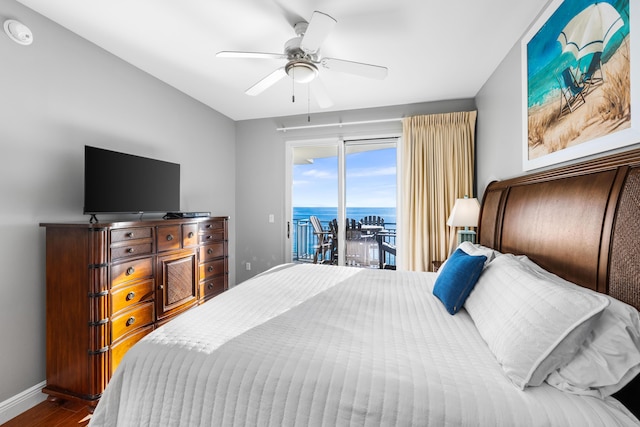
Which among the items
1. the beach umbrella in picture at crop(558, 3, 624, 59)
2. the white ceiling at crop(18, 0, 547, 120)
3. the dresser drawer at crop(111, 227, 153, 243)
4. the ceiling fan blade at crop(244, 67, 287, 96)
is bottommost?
the dresser drawer at crop(111, 227, 153, 243)

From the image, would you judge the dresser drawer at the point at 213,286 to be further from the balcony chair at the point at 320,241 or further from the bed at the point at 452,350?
the balcony chair at the point at 320,241

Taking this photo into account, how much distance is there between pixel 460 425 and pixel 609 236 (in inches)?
39.2

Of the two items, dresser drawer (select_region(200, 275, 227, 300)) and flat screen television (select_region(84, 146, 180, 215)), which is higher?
flat screen television (select_region(84, 146, 180, 215))

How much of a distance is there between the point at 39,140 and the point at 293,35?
1980 mm

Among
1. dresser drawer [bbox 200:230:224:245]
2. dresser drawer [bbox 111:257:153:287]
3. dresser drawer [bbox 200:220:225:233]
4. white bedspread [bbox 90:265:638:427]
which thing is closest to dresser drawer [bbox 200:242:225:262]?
dresser drawer [bbox 200:230:224:245]

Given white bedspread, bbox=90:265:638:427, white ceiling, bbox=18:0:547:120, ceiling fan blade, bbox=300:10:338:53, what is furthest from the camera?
white ceiling, bbox=18:0:547:120

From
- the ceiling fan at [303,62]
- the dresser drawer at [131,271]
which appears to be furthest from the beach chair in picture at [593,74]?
the dresser drawer at [131,271]

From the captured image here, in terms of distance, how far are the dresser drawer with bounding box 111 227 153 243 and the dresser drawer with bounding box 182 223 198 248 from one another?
0.36m

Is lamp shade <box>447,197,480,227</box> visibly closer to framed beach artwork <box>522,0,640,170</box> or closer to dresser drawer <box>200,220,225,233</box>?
framed beach artwork <box>522,0,640,170</box>

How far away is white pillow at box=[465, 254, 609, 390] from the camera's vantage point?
87 cm

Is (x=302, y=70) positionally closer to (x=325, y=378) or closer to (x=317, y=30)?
(x=317, y=30)

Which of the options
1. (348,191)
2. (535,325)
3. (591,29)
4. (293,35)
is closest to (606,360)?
(535,325)

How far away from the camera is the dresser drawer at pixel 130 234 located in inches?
75.9

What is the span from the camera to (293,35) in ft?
7.09
